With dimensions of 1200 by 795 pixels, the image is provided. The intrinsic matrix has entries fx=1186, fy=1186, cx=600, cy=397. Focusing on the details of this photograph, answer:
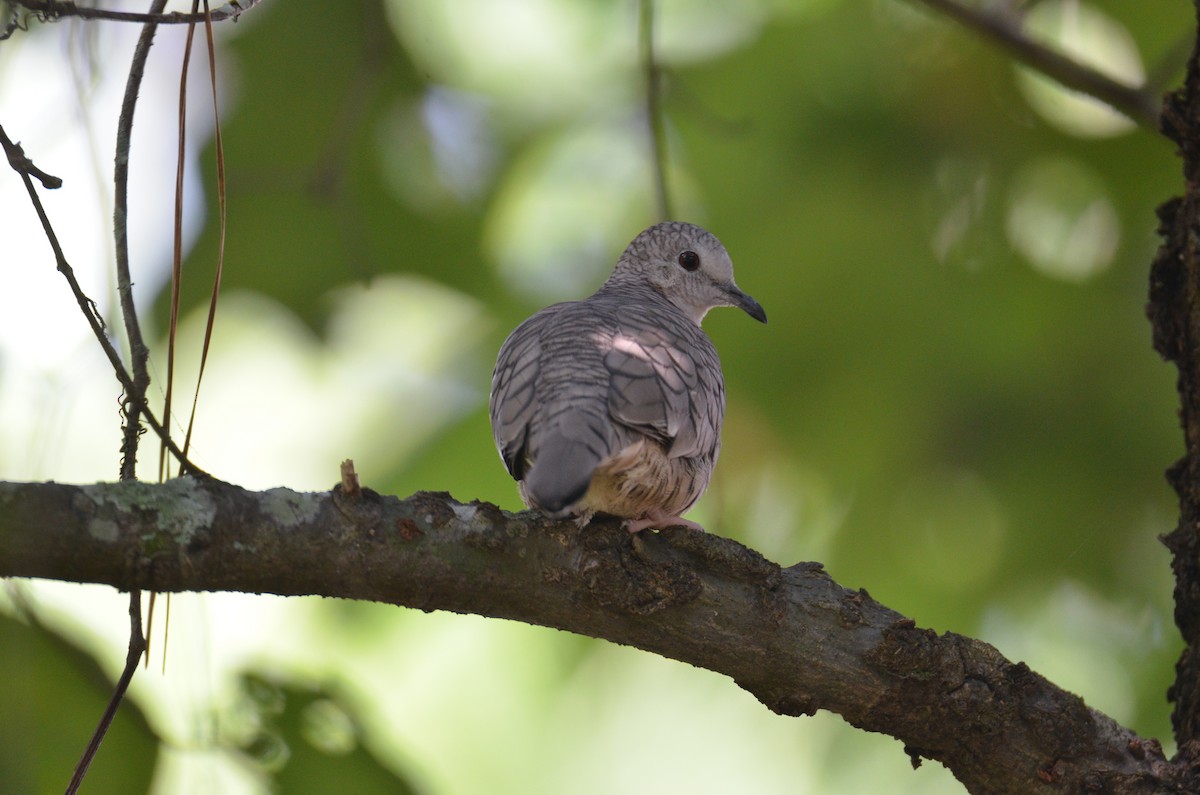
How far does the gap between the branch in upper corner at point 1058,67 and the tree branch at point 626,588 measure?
1941mm

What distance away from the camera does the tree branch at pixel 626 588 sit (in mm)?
1692

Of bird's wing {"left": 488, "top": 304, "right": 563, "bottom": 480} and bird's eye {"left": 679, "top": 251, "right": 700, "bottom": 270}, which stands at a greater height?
bird's eye {"left": 679, "top": 251, "right": 700, "bottom": 270}

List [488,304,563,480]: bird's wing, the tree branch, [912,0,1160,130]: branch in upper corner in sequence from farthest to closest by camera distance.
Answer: [912,0,1160,130]: branch in upper corner → [488,304,563,480]: bird's wing → the tree branch

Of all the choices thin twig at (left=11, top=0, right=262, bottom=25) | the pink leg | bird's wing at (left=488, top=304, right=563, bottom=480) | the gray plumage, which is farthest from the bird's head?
thin twig at (left=11, top=0, right=262, bottom=25)

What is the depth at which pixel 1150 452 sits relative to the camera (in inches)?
169

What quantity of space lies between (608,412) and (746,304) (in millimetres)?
1606

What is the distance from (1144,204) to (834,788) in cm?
247

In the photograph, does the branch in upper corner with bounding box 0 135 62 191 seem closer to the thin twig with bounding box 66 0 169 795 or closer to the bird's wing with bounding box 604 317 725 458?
the thin twig with bounding box 66 0 169 795

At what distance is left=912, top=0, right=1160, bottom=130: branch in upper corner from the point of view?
3441mm

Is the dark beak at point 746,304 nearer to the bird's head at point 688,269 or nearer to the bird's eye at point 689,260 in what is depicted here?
the bird's head at point 688,269

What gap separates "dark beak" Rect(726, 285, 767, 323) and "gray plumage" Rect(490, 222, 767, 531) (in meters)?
0.67

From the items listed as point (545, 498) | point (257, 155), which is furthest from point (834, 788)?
point (257, 155)

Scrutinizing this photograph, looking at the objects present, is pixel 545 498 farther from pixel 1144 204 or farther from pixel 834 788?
pixel 1144 204

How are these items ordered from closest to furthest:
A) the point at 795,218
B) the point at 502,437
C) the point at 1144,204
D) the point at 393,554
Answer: the point at 393,554
the point at 502,437
the point at 1144,204
the point at 795,218
